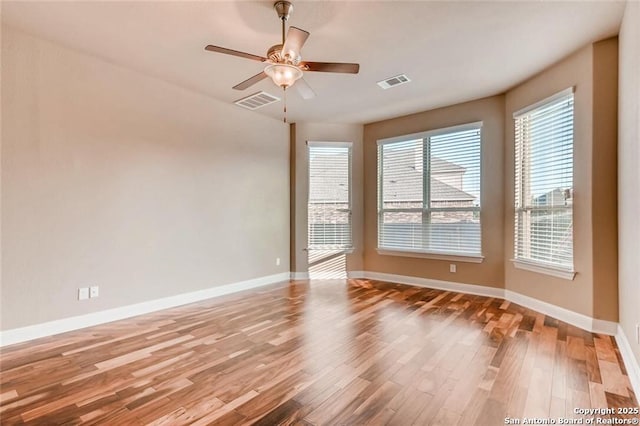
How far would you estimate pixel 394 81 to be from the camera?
4.07 meters

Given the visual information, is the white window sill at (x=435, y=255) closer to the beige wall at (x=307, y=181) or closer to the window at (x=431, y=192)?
the window at (x=431, y=192)

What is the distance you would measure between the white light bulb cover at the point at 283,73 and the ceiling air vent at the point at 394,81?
185 centimetres

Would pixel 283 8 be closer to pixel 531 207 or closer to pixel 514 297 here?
pixel 531 207

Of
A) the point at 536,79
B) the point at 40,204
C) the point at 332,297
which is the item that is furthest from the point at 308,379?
the point at 536,79

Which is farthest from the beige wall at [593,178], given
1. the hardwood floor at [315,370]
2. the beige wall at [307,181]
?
the beige wall at [307,181]

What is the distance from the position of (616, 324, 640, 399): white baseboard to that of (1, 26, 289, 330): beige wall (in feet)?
14.7

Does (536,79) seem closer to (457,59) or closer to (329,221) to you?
(457,59)

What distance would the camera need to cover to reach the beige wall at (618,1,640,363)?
7.56 ft

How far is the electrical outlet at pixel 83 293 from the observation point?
3390 mm

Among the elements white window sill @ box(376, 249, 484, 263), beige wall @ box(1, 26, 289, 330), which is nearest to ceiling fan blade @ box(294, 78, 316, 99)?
beige wall @ box(1, 26, 289, 330)

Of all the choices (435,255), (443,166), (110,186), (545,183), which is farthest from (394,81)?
(110,186)

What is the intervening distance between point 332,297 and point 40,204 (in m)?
3.52

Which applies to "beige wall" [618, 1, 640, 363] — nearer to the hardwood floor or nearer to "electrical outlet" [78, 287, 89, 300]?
the hardwood floor

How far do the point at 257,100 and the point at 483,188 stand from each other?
3.58 metres
